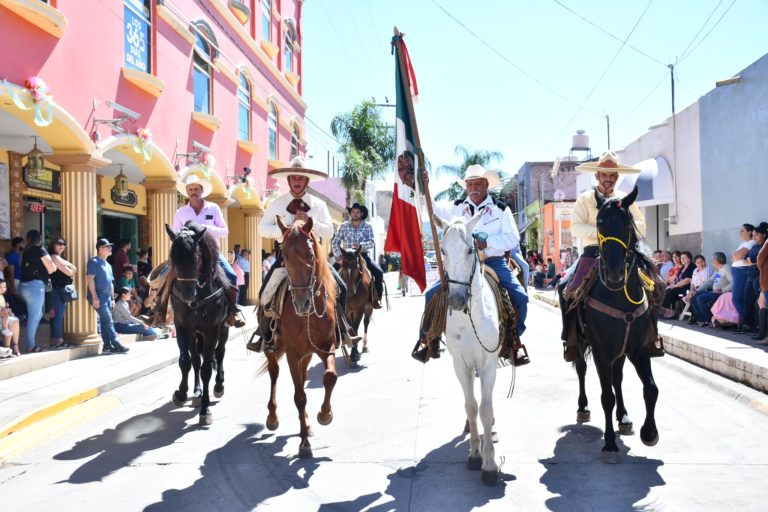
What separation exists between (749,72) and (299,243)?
44.3 ft

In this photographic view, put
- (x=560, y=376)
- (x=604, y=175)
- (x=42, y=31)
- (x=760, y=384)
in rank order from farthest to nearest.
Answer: (x=42, y=31), (x=560, y=376), (x=760, y=384), (x=604, y=175)

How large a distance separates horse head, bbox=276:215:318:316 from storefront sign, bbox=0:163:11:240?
9429mm

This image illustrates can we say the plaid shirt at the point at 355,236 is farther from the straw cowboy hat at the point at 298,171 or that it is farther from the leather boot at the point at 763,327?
the leather boot at the point at 763,327

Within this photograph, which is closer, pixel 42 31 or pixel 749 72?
pixel 42 31

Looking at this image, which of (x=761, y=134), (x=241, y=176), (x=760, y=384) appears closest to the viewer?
(x=760, y=384)

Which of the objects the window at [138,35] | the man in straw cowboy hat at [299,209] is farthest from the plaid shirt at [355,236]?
the window at [138,35]

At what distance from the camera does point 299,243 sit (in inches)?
228

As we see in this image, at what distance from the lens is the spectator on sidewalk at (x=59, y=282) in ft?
35.3

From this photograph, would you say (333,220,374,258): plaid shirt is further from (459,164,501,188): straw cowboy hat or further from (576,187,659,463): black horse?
(576,187,659,463): black horse

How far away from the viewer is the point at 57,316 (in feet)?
36.7

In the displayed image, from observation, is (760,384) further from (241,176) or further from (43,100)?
(241,176)

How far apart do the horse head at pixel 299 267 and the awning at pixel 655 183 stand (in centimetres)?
1594

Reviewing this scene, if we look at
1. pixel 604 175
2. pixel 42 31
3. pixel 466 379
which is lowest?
pixel 466 379

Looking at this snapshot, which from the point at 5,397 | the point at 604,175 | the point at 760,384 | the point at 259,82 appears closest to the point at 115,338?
the point at 5,397
